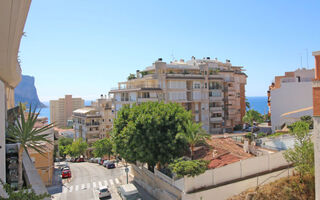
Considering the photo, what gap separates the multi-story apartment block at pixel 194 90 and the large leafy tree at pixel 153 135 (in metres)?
18.6

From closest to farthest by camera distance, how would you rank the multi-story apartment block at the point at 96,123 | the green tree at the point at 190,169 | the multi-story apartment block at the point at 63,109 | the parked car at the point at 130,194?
the green tree at the point at 190,169, the parked car at the point at 130,194, the multi-story apartment block at the point at 96,123, the multi-story apartment block at the point at 63,109

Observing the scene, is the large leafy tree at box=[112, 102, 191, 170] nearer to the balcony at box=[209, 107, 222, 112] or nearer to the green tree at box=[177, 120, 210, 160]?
the green tree at box=[177, 120, 210, 160]

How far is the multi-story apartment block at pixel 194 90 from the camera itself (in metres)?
46.8

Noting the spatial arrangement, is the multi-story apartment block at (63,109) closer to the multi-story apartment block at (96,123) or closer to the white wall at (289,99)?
the multi-story apartment block at (96,123)

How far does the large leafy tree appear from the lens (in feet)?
82.0

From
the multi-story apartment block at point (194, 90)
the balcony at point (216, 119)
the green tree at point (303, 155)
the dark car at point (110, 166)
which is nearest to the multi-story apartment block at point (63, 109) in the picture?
the multi-story apartment block at point (194, 90)

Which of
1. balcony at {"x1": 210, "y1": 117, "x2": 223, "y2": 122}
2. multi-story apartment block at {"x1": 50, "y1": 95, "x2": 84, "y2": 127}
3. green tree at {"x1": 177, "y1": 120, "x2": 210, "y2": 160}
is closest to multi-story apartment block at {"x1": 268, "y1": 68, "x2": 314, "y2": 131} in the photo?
balcony at {"x1": 210, "y1": 117, "x2": 223, "y2": 122}

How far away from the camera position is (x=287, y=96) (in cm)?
4306

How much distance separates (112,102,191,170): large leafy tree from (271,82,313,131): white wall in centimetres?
2136

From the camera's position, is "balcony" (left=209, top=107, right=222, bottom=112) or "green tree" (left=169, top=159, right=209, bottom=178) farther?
"balcony" (left=209, top=107, right=222, bottom=112)

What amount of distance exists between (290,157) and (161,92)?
27.8m

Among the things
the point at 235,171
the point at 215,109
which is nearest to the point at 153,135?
the point at 235,171

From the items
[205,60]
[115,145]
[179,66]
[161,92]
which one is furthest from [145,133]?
[205,60]

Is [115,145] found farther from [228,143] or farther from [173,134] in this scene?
[228,143]
